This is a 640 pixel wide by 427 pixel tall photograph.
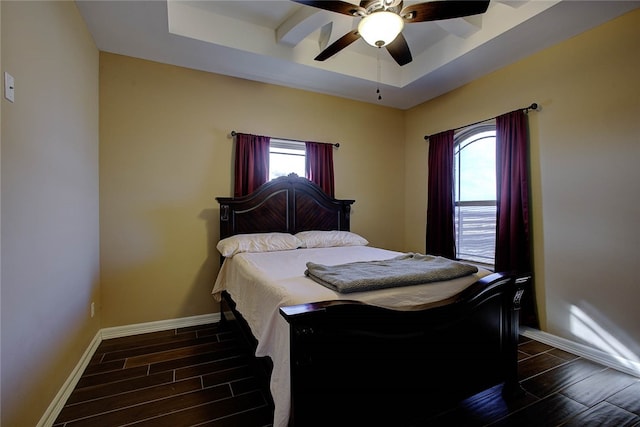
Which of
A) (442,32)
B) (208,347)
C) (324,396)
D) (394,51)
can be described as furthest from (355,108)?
(324,396)

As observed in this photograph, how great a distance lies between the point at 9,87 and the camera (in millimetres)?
1383

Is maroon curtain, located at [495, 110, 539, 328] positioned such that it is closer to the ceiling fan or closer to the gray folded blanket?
the gray folded blanket

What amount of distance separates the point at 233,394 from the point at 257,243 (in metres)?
1.35

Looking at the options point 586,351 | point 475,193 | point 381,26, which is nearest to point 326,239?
point 475,193

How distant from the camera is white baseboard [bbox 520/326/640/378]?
2281mm

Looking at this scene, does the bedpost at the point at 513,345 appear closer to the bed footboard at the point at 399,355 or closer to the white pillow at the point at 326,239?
the bed footboard at the point at 399,355

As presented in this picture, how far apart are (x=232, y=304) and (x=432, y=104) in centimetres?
362

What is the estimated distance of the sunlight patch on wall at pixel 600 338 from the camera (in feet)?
7.53

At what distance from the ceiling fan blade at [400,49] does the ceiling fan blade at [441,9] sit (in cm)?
25

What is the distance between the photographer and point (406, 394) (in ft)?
5.10

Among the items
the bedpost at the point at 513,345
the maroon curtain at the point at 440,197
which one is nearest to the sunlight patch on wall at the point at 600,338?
the bedpost at the point at 513,345

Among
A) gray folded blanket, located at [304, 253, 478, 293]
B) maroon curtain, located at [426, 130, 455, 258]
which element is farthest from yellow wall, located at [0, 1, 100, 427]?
maroon curtain, located at [426, 130, 455, 258]

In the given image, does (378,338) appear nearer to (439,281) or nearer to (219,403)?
(439,281)

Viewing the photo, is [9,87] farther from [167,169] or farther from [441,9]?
[441,9]
